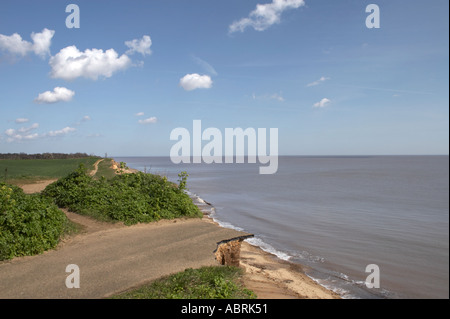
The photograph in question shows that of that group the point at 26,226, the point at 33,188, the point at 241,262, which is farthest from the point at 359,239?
the point at 33,188

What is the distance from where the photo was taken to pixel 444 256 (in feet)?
36.5

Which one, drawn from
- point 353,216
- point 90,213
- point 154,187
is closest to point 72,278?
point 90,213

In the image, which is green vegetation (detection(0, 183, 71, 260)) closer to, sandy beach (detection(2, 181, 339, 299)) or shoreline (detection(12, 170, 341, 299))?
sandy beach (detection(2, 181, 339, 299))

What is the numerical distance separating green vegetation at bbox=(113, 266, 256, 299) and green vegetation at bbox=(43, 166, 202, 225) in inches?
230

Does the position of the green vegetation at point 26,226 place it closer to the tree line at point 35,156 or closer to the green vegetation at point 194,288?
the green vegetation at point 194,288

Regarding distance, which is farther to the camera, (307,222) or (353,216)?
(353,216)

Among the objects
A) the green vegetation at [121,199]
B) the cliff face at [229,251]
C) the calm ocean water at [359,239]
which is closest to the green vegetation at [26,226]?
the green vegetation at [121,199]

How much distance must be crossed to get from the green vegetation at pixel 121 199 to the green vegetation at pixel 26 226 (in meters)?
2.36

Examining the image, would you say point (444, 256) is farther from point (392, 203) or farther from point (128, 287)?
point (392, 203)

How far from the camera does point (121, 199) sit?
12.5 metres

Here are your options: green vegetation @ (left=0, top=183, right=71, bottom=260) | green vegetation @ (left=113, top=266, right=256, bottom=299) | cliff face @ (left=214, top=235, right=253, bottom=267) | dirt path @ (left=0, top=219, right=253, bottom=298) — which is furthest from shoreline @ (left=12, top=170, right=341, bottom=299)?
green vegetation @ (left=0, top=183, right=71, bottom=260)

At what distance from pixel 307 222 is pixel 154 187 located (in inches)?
346

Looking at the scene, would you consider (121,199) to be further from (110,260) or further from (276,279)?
(276,279)
